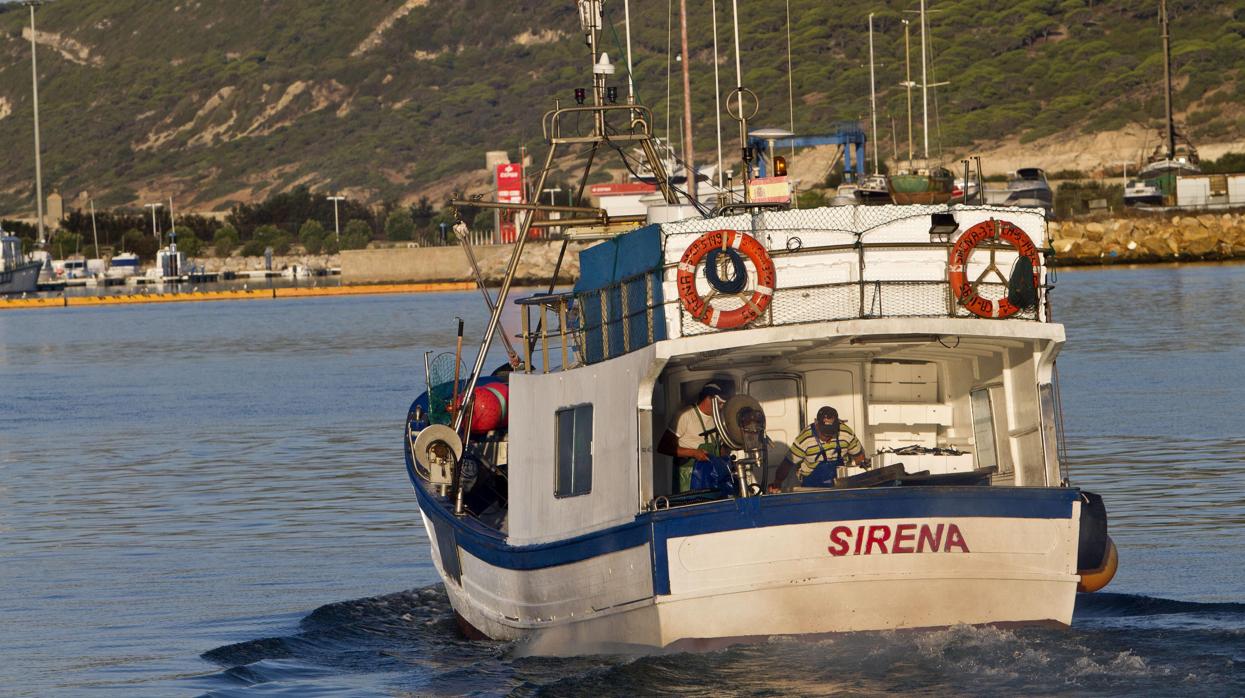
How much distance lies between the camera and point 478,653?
1883 cm

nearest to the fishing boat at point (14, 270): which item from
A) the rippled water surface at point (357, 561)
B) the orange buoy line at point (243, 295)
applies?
the orange buoy line at point (243, 295)

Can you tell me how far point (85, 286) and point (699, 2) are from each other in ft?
211

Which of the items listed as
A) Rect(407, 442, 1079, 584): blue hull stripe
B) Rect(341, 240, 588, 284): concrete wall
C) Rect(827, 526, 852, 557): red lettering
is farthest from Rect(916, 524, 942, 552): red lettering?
Rect(341, 240, 588, 284): concrete wall

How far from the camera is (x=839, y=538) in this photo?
49.0ft

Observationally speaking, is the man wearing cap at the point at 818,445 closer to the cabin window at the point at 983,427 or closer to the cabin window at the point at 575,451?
the cabin window at the point at 983,427

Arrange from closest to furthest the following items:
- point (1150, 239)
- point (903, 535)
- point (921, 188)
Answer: point (903, 535) → point (921, 188) → point (1150, 239)

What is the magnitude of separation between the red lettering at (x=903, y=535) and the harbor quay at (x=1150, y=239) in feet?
290

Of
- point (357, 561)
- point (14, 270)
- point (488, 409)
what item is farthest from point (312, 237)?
point (488, 409)

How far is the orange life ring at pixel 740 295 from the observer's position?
1521cm

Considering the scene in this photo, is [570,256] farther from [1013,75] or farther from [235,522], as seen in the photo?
[235,522]

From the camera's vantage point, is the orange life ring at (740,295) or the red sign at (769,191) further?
the red sign at (769,191)

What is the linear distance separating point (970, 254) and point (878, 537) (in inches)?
97.3

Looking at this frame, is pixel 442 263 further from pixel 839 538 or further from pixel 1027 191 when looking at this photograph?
pixel 839 538

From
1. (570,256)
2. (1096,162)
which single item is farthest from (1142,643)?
(1096,162)
